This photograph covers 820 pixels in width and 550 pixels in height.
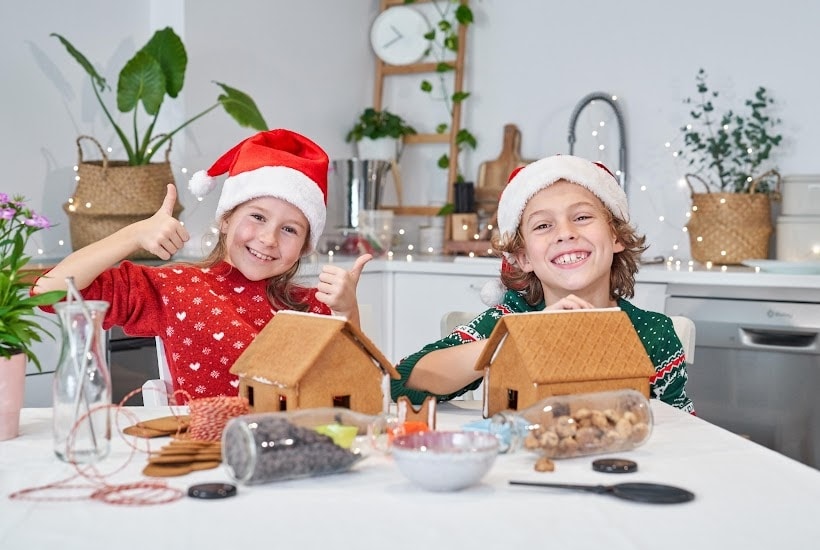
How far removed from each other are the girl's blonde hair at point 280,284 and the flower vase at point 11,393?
608 millimetres

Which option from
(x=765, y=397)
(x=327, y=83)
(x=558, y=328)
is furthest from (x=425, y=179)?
(x=558, y=328)

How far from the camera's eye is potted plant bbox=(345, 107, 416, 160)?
4.06m

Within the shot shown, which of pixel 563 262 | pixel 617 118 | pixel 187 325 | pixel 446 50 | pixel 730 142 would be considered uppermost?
pixel 446 50

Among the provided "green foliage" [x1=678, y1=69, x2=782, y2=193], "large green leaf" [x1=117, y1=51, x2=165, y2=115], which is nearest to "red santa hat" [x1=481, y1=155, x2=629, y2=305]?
"large green leaf" [x1=117, y1=51, x2=165, y2=115]

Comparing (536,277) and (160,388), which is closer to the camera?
(160,388)

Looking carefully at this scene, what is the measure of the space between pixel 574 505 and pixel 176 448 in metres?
0.46

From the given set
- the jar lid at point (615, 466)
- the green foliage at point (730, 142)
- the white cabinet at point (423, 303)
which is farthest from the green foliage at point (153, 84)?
the jar lid at point (615, 466)

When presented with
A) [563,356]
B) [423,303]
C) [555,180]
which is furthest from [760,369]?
[563,356]

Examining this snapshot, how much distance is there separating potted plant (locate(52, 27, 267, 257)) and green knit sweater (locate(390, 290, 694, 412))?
1.49 meters

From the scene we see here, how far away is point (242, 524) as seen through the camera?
96cm

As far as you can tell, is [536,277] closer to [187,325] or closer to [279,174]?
[279,174]

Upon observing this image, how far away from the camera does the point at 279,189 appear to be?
1842 mm

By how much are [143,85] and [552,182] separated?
1.66m

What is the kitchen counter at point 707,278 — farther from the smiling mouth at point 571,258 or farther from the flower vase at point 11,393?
the flower vase at point 11,393
